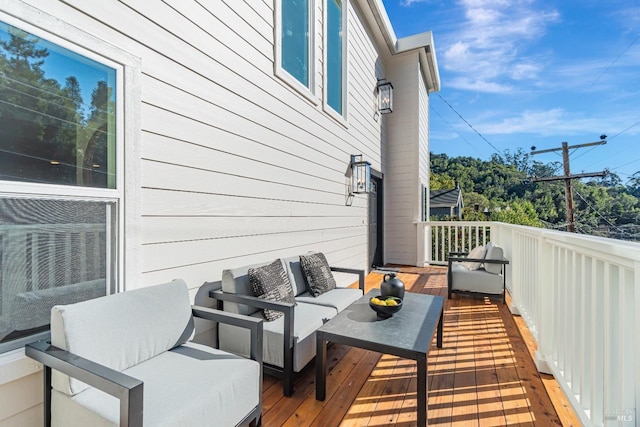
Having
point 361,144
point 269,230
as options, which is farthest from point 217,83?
point 361,144

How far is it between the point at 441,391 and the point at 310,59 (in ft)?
12.9

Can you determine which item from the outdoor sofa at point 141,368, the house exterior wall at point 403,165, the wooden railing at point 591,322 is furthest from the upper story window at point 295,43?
the house exterior wall at point 403,165

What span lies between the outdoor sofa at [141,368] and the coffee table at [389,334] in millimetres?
507

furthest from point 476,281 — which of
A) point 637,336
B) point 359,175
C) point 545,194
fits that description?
point 545,194

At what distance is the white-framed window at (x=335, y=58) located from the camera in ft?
14.4

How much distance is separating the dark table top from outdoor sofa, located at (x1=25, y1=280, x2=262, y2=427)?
23.7 inches

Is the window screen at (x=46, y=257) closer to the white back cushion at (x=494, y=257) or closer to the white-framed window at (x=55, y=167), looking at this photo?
the white-framed window at (x=55, y=167)

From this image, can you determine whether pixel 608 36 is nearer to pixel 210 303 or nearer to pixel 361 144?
pixel 361 144

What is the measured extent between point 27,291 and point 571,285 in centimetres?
294

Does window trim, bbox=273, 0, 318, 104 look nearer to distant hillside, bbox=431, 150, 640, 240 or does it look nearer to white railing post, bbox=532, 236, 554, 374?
white railing post, bbox=532, 236, 554, 374

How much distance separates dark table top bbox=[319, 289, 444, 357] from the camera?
1.78 meters

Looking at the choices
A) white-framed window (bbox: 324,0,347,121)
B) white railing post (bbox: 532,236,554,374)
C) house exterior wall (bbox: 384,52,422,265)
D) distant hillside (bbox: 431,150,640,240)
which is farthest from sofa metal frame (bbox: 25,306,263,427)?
distant hillside (bbox: 431,150,640,240)

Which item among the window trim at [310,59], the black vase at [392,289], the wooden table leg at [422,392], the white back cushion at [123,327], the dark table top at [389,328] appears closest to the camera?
the white back cushion at [123,327]

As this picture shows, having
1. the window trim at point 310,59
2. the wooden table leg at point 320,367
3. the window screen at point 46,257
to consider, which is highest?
the window trim at point 310,59
